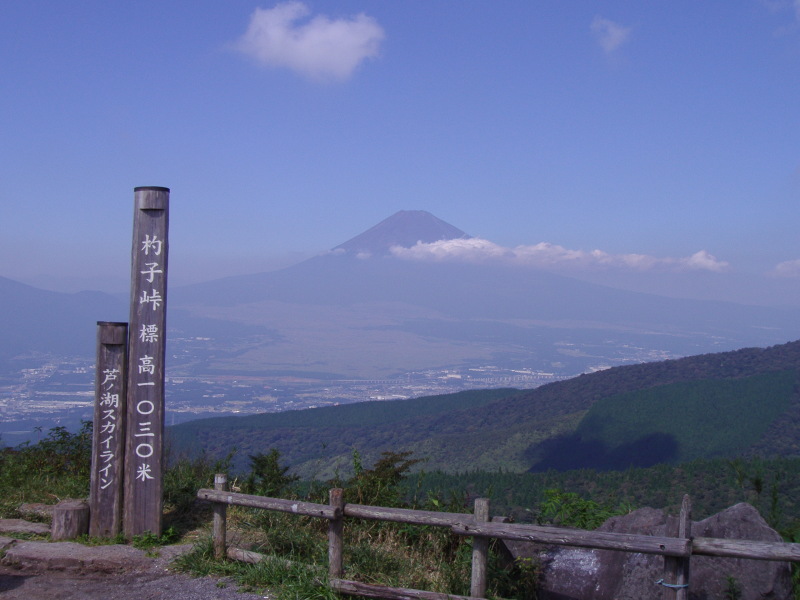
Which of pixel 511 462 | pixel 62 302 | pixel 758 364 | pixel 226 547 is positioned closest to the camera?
pixel 226 547

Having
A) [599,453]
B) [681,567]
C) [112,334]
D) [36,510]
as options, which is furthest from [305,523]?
[599,453]

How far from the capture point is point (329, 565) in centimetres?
570

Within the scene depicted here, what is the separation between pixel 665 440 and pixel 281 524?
2330 centimetres

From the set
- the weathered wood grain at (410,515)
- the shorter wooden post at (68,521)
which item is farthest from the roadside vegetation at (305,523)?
the weathered wood grain at (410,515)

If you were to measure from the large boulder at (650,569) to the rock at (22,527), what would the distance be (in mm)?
4652

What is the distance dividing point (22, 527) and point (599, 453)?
76.5 ft

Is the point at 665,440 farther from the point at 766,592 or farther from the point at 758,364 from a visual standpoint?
the point at 766,592

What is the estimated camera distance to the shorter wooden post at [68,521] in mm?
6828

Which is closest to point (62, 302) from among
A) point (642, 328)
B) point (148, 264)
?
point (642, 328)

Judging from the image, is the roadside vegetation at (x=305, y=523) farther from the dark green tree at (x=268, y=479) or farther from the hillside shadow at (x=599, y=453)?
the hillside shadow at (x=599, y=453)

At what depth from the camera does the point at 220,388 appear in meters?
79.6

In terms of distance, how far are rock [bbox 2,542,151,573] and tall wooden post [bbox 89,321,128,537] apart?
0.28 meters

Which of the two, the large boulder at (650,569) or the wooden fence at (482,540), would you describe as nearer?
the wooden fence at (482,540)

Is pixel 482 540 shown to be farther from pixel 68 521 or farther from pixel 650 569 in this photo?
pixel 68 521
